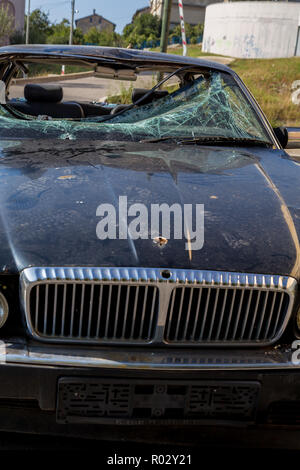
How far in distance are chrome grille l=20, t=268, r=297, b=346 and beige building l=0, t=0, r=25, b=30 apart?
4365 centimetres

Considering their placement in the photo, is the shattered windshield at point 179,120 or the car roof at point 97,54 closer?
the shattered windshield at point 179,120

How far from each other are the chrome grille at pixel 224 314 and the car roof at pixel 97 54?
2124 millimetres

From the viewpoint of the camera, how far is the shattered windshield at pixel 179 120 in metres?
3.33

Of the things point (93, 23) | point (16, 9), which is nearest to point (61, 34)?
point (16, 9)

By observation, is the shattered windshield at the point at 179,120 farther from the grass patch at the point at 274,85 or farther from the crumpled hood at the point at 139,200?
the grass patch at the point at 274,85

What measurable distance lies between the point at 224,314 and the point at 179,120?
1.72 meters

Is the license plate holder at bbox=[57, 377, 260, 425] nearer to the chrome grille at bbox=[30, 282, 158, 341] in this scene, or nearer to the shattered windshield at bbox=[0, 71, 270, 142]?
the chrome grille at bbox=[30, 282, 158, 341]

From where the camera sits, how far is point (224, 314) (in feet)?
6.81

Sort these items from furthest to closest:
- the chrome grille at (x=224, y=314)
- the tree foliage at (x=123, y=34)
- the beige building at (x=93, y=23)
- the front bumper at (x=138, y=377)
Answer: the beige building at (x=93, y=23) → the tree foliage at (x=123, y=34) → the chrome grille at (x=224, y=314) → the front bumper at (x=138, y=377)

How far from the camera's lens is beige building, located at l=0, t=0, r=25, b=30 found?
42531mm

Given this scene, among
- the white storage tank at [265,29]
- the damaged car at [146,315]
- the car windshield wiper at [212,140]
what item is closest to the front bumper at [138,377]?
the damaged car at [146,315]

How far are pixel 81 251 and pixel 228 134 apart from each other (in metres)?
1.66

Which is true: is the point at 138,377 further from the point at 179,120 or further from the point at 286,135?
the point at 286,135

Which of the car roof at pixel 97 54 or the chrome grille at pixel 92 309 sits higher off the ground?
the car roof at pixel 97 54
